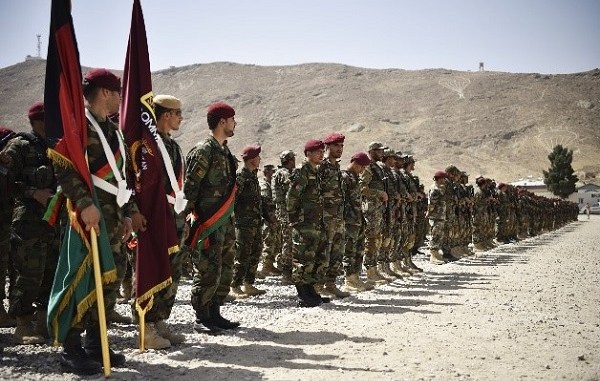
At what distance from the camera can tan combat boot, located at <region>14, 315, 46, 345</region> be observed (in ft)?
16.1

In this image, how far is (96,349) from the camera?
4164 mm

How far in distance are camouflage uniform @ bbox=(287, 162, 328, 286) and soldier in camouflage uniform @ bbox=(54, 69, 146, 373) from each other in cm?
304

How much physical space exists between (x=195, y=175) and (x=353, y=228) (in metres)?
3.73

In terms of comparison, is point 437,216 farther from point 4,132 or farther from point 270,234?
point 4,132

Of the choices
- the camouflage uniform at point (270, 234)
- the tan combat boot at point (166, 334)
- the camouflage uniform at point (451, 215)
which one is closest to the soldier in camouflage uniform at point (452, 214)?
the camouflage uniform at point (451, 215)

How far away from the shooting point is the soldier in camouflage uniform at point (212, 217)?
17.6 feet

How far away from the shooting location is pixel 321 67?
102875 mm

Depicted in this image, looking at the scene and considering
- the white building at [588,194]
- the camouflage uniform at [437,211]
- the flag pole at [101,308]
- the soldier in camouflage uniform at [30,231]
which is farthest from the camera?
the white building at [588,194]

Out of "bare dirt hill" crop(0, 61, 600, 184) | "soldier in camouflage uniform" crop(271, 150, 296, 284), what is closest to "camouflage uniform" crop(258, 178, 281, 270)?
"soldier in camouflage uniform" crop(271, 150, 296, 284)

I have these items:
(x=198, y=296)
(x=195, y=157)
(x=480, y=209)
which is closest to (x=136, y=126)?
(x=195, y=157)

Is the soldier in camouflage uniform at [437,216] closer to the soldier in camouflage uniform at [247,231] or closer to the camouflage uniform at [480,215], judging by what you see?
the camouflage uniform at [480,215]

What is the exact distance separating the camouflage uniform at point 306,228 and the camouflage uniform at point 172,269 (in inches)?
88.8

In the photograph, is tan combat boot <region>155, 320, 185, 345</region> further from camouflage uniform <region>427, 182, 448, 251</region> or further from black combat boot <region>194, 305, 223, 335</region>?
camouflage uniform <region>427, 182, 448, 251</region>

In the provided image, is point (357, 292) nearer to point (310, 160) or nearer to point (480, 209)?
point (310, 160)
